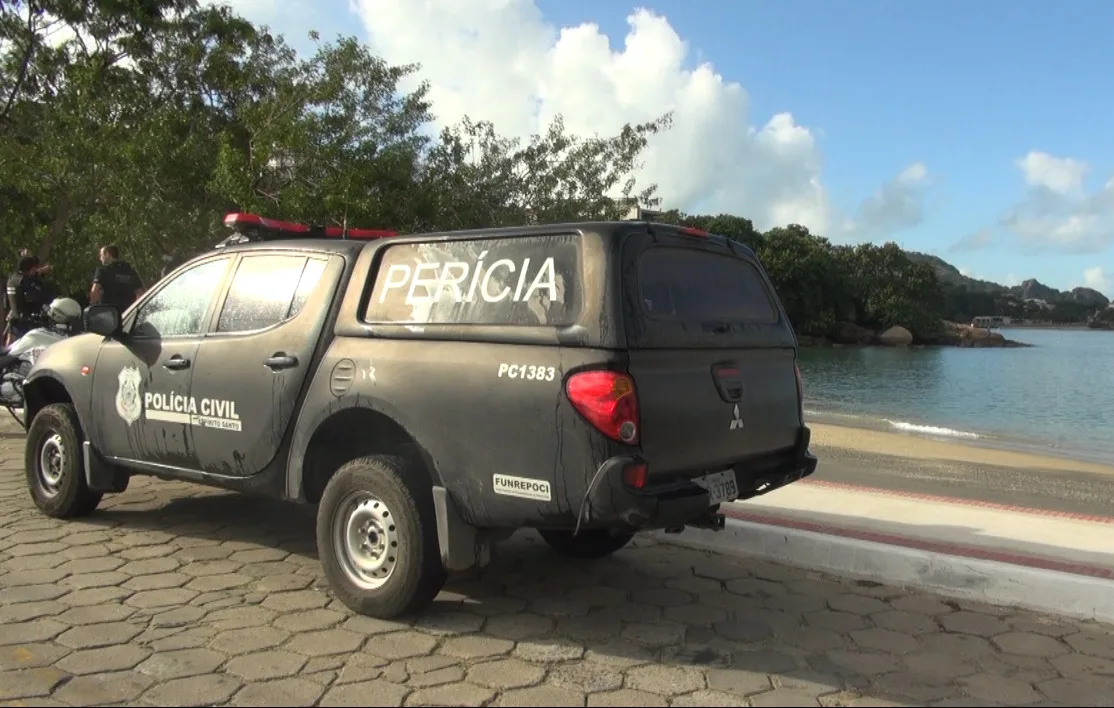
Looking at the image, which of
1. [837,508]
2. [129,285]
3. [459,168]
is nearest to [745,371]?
[837,508]

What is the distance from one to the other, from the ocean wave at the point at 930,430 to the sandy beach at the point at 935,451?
8.96 feet

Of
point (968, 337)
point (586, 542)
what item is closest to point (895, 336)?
point (968, 337)

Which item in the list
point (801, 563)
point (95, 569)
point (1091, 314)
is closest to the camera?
point (95, 569)

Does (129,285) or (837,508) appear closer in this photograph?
(837,508)

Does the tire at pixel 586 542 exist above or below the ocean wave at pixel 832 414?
above

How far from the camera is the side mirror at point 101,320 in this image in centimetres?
550

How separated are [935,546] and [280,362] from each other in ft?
13.3

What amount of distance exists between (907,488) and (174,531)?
6836 mm

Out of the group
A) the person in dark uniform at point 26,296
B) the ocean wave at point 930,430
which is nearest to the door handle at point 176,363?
the person in dark uniform at point 26,296

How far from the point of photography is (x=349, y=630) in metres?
4.18

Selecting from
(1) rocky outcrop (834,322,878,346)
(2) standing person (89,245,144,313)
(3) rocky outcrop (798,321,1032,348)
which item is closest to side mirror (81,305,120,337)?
(2) standing person (89,245,144,313)

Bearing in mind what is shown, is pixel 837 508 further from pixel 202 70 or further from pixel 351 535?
pixel 202 70

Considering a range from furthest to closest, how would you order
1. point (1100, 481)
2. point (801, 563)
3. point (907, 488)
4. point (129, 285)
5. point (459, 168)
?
point (459, 168)
point (1100, 481)
point (129, 285)
point (907, 488)
point (801, 563)

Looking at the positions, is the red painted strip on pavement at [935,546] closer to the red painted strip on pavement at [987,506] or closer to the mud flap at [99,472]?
the red painted strip on pavement at [987,506]
